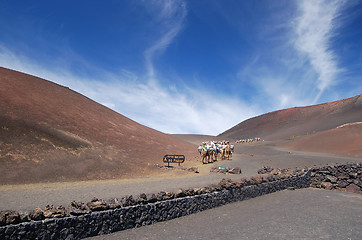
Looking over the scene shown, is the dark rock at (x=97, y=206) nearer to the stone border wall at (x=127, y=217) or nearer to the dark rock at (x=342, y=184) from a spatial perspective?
the stone border wall at (x=127, y=217)

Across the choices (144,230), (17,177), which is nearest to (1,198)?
(17,177)

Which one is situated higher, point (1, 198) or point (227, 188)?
point (227, 188)

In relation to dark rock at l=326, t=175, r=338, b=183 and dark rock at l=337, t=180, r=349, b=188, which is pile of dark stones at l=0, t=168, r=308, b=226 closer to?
dark rock at l=326, t=175, r=338, b=183

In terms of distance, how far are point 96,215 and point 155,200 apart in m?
1.67

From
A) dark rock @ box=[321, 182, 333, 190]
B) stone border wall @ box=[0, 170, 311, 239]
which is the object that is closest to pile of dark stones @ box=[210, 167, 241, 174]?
dark rock @ box=[321, 182, 333, 190]

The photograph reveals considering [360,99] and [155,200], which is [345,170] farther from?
[360,99]

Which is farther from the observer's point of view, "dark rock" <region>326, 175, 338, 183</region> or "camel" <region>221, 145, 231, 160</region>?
"camel" <region>221, 145, 231, 160</region>

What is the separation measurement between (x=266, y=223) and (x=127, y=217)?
3.82m

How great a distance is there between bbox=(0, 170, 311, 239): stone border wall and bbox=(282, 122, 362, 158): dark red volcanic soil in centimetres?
2111

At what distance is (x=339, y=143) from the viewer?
29641 mm

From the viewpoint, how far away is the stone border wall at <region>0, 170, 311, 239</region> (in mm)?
4515

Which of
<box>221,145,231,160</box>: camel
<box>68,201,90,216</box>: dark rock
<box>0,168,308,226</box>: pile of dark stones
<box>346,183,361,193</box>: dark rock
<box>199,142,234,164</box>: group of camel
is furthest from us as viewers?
<box>221,145,231,160</box>: camel

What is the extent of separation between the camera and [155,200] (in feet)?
21.5

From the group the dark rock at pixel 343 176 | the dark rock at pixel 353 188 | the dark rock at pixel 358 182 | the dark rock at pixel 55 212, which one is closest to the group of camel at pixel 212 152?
the dark rock at pixel 343 176
